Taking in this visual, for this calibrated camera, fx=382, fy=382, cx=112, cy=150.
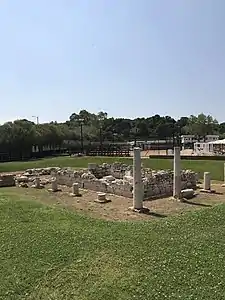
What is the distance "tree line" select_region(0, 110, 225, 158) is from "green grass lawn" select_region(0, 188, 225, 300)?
49.1m

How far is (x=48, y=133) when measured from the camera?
73.3 metres

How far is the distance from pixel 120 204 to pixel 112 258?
10.6m

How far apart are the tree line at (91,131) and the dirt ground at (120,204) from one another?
38.4m

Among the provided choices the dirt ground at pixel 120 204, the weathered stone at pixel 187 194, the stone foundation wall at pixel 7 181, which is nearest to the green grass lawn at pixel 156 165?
the weathered stone at pixel 187 194

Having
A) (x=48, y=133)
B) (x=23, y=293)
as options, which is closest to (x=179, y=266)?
(x=23, y=293)

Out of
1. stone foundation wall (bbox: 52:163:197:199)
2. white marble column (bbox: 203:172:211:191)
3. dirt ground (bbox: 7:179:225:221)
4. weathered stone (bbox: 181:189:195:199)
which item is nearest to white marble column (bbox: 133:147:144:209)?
dirt ground (bbox: 7:179:225:221)

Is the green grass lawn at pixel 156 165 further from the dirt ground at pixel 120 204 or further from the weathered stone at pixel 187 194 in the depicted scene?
the dirt ground at pixel 120 204

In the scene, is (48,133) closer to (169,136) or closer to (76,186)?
(76,186)

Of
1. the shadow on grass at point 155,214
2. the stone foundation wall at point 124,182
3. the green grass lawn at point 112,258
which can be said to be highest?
the stone foundation wall at point 124,182

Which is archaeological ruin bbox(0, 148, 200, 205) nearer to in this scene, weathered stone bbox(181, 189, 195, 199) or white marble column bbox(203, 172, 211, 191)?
weathered stone bbox(181, 189, 195, 199)

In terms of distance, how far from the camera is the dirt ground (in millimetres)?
19391

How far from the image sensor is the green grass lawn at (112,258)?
9648 millimetres

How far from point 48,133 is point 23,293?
64.7m

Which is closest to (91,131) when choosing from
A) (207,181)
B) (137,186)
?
(207,181)
